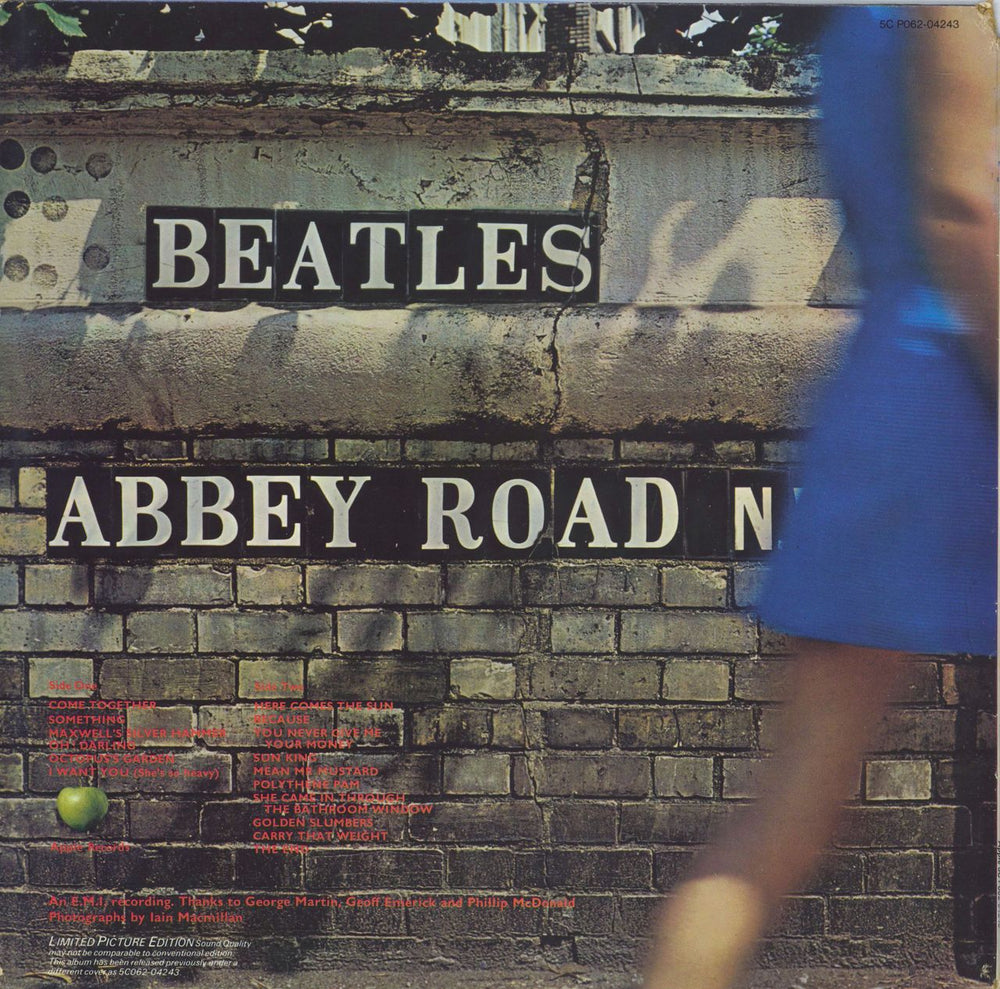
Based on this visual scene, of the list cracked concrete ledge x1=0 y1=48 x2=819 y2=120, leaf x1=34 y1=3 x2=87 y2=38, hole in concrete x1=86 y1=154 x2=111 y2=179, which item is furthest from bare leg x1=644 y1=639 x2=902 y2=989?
leaf x1=34 y1=3 x2=87 y2=38

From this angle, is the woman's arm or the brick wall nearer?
the woman's arm

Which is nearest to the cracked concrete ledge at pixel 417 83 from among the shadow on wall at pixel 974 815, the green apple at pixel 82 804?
the shadow on wall at pixel 974 815

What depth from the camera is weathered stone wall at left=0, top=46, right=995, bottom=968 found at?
8.32 feet

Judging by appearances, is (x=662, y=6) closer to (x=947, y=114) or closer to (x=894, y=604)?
(x=947, y=114)

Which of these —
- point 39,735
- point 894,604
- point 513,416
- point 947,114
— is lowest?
point 39,735

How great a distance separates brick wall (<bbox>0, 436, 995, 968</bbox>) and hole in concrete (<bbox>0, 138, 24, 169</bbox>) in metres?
0.77

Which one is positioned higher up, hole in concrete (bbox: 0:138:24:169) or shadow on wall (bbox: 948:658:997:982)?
hole in concrete (bbox: 0:138:24:169)

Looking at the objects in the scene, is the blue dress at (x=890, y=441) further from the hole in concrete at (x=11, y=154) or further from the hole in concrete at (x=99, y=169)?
the hole in concrete at (x=11, y=154)

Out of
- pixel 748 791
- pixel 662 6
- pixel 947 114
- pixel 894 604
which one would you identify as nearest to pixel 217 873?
pixel 748 791

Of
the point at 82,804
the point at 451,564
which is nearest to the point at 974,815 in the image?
the point at 451,564

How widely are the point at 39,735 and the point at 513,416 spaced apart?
5.27 feet

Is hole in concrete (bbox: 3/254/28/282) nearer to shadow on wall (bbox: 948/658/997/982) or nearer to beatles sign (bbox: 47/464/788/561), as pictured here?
beatles sign (bbox: 47/464/788/561)

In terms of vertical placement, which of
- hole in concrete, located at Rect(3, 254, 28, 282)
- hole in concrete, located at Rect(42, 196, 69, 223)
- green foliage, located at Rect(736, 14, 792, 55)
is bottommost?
hole in concrete, located at Rect(3, 254, 28, 282)

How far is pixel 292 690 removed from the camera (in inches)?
101
